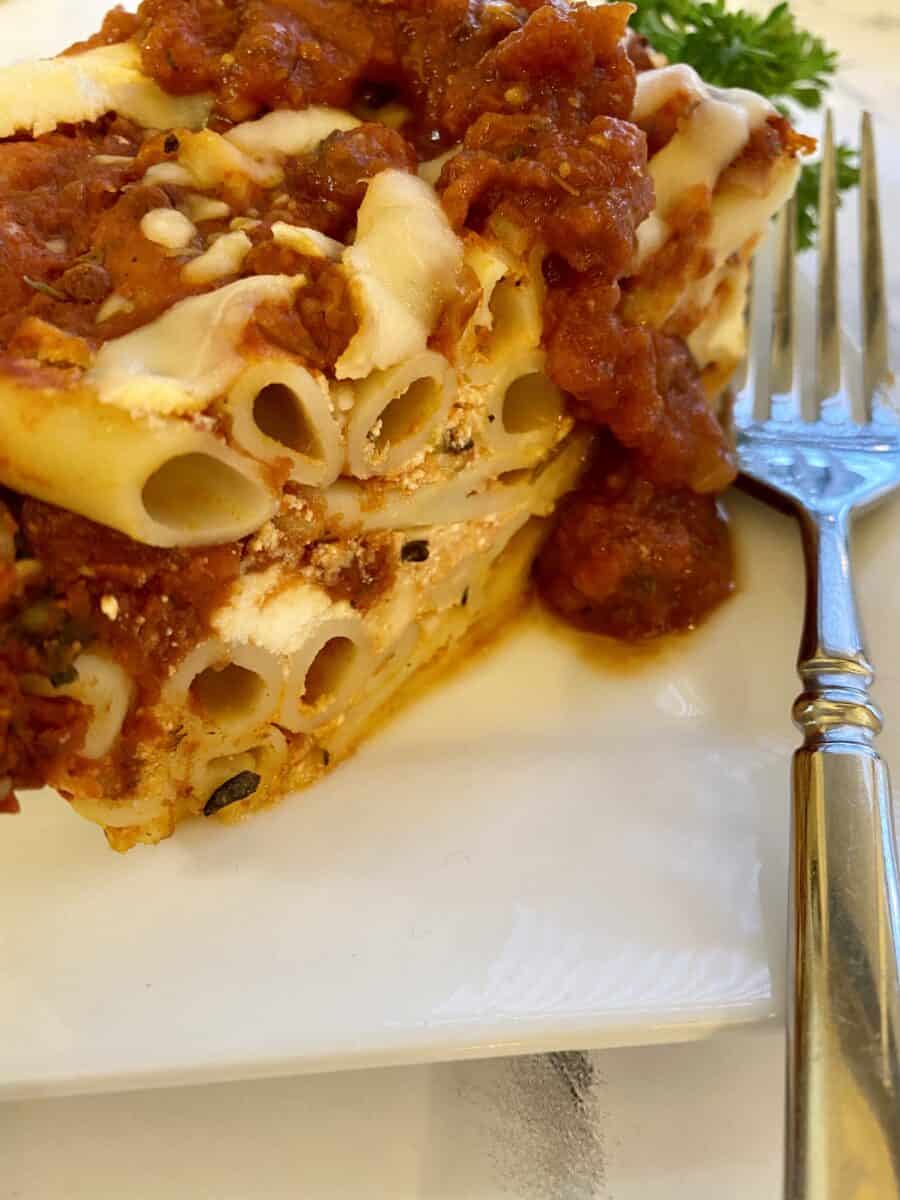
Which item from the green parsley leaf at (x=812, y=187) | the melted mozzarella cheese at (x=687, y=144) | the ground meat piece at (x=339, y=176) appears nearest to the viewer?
the ground meat piece at (x=339, y=176)

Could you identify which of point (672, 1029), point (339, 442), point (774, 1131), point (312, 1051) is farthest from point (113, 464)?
point (774, 1131)

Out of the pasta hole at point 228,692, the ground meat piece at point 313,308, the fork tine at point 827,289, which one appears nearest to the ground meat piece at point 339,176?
the ground meat piece at point 313,308

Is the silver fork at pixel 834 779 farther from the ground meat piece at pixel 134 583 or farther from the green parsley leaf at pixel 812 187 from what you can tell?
the ground meat piece at pixel 134 583

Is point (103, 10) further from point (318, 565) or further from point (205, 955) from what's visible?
point (205, 955)

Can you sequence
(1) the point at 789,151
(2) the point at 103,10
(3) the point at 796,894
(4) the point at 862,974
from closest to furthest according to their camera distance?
(4) the point at 862,974
(3) the point at 796,894
(1) the point at 789,151
(2) the point at 103,10

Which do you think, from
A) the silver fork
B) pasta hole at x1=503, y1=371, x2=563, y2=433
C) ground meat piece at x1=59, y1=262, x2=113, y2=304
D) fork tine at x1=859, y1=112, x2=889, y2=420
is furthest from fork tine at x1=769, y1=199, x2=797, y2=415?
ground meat piece at x1=59, y1=262, x2=113, y2=304

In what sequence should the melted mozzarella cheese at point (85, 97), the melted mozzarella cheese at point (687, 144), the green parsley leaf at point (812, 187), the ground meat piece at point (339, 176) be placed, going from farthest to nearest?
the green parsley leaf at point (812, 187)
the melted mozzarella cheese at point (687, 144)
the melted mozzarella cheese at point (85, 97)
the ground meat piece at point (339, 176)
